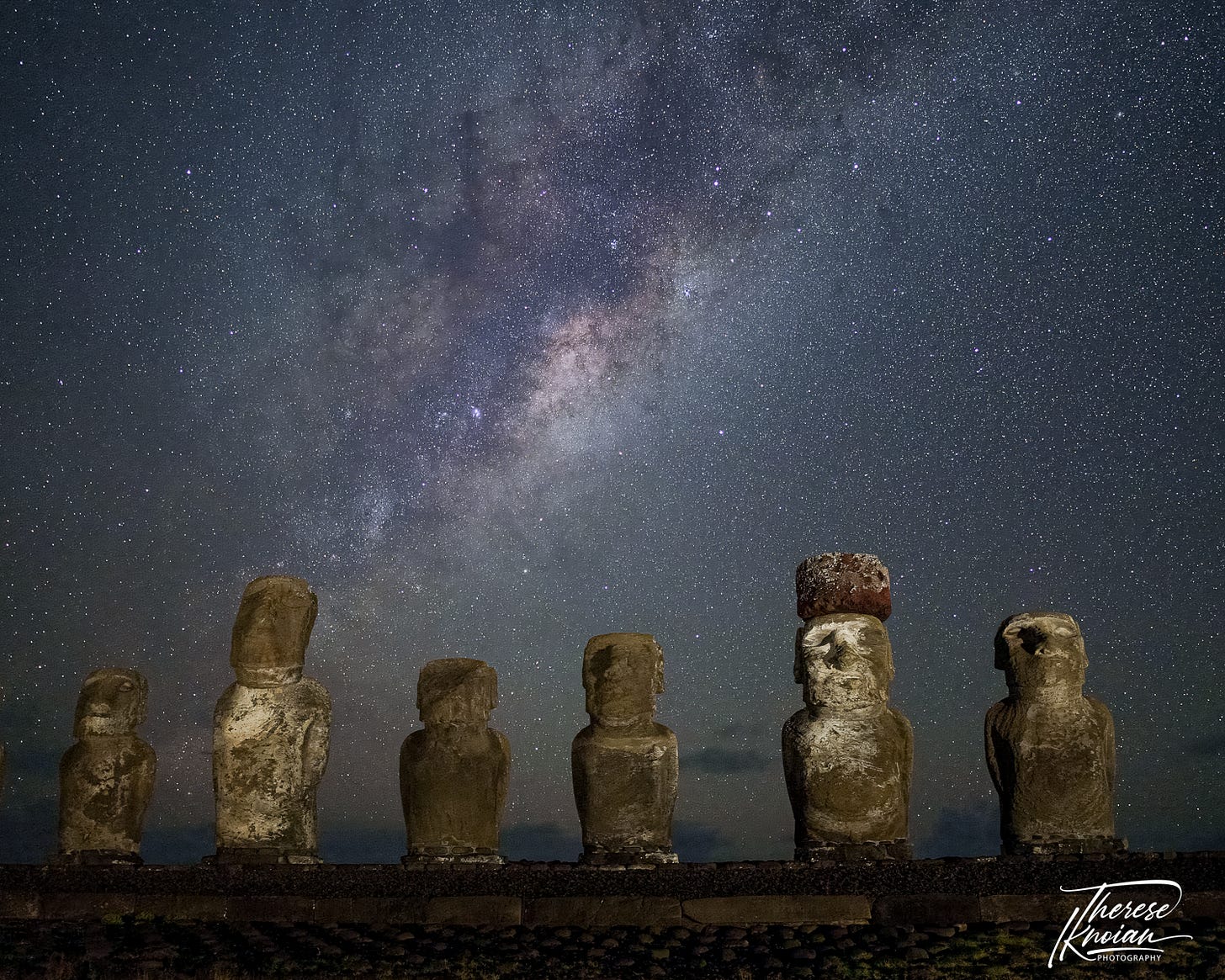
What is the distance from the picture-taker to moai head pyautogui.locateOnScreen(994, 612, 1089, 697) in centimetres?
1218

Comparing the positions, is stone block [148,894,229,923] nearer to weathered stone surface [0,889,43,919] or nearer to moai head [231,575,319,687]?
weathered stone surface [0,889,43,919]

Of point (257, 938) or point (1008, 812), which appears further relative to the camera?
point (1008, 812)

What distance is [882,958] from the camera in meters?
9.19

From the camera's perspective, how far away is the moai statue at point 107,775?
13.8 metres

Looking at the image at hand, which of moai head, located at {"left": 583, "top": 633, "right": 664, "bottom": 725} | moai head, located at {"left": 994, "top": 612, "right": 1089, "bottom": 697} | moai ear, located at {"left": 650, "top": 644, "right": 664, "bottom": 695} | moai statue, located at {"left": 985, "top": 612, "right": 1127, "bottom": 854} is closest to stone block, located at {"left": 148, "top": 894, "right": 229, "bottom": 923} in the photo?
moai head, located at {"left": 583, "top": 633, "right": 664, "bottom": 725}

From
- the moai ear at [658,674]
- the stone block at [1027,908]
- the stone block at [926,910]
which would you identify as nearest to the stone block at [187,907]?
the moai ear at [658,674]

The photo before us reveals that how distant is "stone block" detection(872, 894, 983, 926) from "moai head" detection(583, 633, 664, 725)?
10.9ft

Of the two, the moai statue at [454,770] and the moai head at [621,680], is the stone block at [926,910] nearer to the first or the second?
the moai head at [621,680]

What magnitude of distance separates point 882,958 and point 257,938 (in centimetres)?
456

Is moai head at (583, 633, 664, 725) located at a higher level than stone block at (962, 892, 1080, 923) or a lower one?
higher

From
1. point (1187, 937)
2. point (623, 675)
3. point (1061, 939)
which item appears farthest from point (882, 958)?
point (623, 675)

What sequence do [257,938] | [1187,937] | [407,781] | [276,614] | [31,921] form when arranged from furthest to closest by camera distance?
1. [276,614]
2. [407,781]
3. [31,921]
4. [257,938]
5. [1187,937]

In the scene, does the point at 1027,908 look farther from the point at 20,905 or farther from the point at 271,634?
the point at 20,905

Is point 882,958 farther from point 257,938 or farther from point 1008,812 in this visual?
point 257,938
